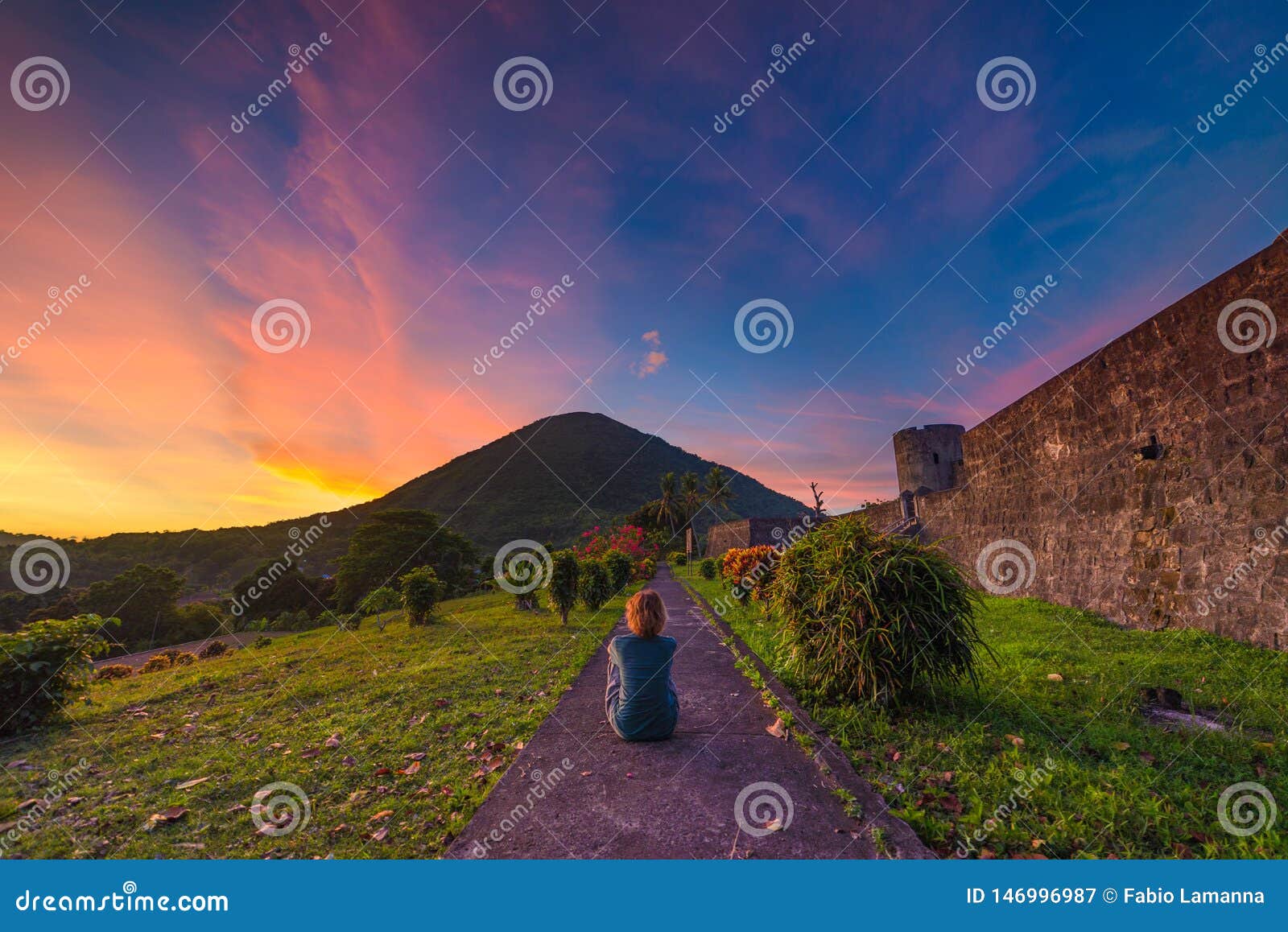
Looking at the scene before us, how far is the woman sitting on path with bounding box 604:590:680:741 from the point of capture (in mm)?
4133

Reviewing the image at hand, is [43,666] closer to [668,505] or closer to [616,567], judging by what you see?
[616,567]

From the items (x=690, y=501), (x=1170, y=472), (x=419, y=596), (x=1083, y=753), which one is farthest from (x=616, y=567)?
(x=690, y=501)

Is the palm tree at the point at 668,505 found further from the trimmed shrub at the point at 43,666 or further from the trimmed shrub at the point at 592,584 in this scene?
the trimmed shrub at the point at 43,666

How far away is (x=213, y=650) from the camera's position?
12789 mm

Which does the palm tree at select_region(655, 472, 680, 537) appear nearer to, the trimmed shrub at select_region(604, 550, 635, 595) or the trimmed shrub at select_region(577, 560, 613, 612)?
the trimmed shrub at select_region(604, 550, 635, 595)

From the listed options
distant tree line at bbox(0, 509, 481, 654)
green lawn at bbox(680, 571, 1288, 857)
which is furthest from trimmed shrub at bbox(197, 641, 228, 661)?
green lawn at bbox(680, 571, 1288, 857)

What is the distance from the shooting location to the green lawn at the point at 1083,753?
266 centimetres

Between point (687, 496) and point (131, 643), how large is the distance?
38914 mm

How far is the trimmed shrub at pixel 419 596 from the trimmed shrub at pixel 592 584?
3965 millimetres

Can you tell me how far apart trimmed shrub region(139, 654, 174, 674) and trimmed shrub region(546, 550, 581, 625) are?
833cm

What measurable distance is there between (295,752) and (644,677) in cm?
334

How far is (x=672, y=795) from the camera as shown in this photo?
3223 mm

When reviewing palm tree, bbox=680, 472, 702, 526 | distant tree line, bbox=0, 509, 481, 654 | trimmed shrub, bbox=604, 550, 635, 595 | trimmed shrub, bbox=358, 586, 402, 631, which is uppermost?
palm tree, bbox=680, 472, 702, 526

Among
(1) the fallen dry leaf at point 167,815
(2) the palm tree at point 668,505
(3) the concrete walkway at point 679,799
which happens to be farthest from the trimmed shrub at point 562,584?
(2) the palm tree at point 668,505
